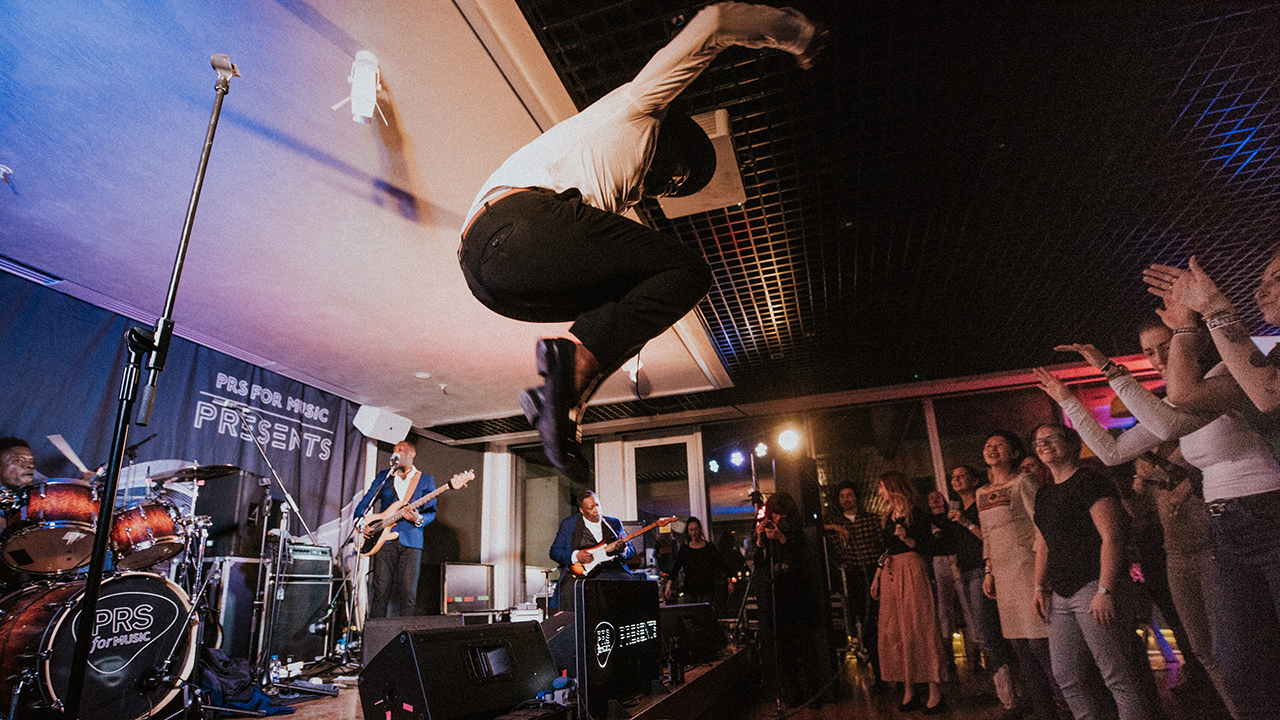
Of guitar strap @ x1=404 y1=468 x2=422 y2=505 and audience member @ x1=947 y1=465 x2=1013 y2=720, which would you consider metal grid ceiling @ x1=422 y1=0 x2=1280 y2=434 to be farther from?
guitar strap @ x1=404 y1=468 x2=422 y2=505

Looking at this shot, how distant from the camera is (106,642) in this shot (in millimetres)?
2955

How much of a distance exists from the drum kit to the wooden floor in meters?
0.85

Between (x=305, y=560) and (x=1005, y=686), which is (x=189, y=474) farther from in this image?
(x=1005, y=686)

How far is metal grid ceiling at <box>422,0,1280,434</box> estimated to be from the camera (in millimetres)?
2309

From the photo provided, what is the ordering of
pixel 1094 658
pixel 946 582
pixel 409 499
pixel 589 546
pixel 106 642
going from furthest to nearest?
pixel 409 499
pixel 589 546
pixel 946 582
pixel 1094 658
pixel 106 642

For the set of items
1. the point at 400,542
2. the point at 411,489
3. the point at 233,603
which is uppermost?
the point at 411,489

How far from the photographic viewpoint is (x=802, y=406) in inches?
278

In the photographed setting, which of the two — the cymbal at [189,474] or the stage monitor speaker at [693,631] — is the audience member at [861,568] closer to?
the stage monitor speaker at [693,631]

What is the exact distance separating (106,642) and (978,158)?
5.12 meters

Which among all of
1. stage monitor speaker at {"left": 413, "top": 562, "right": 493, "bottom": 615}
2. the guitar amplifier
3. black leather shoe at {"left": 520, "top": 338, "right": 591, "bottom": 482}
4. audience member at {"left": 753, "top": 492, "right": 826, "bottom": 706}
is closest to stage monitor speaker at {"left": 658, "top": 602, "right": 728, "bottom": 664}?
audience member at {"left": 753, "top": 492, "right": 826, "bottom": 706}

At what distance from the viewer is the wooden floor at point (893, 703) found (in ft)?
11.4

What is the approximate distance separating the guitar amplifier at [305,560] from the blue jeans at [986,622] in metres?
5.64

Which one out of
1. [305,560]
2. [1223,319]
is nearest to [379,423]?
[305,560]

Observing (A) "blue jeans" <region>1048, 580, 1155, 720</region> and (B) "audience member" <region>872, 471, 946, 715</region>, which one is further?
(B) "audience member" <region>872, 471, 946, 715</region>
